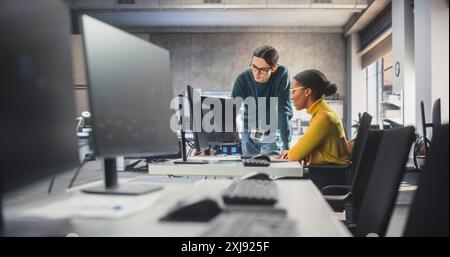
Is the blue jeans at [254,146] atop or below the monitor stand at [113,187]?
below

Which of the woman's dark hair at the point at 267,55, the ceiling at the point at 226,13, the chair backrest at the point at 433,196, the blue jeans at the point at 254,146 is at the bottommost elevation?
the blue jeans at the point at 254,146

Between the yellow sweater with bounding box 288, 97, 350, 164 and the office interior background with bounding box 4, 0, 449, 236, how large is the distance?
4.21 m

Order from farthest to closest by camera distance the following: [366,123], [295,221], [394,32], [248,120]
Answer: [394,32] < [248,120] < [366,123] < [295,221]

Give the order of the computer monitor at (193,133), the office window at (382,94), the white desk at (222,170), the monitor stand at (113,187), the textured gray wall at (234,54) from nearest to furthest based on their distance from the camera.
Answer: the monitor stand at (113,187), the white desk at (222,170), the computer monitor at (193,133), the office window at (382,94), the textured gray wall at (234,54)

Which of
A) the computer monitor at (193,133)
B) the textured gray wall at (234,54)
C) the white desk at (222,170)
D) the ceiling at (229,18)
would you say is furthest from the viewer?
the textured gray wall at (234,54)

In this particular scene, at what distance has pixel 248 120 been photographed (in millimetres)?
3393

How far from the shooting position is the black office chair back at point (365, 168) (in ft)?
5.17

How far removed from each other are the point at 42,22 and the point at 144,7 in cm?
749

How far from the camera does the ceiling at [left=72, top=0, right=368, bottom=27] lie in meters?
7.84

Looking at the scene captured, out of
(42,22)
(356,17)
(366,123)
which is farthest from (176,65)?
(42,22)

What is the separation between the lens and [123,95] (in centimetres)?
120

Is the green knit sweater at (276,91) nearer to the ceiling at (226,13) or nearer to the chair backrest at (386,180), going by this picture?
the chair backrest at (386,180)

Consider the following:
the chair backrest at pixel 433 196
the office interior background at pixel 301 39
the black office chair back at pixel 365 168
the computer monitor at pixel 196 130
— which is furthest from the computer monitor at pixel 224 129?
the office interior background at pixel 301 39

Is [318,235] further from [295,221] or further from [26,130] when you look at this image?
[26,130]
